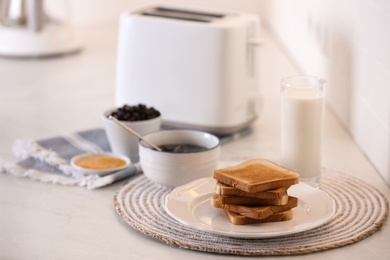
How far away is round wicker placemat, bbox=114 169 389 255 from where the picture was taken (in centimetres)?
120

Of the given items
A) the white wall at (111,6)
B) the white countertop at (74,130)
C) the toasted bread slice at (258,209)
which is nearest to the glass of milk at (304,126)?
the white countertop at (74,130)

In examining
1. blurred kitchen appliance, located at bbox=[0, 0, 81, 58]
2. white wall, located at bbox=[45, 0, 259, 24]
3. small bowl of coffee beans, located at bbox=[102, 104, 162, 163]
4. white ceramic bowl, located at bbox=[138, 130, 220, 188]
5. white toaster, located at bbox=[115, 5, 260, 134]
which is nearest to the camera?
white ceramic bowl, located at bbox=[138, 130, 220, 188]

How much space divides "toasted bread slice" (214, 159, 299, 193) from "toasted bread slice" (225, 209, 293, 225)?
4 cm

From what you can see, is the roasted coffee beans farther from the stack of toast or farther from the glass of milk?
the stack of toast

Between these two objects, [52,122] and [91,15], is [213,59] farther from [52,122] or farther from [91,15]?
[91,15]

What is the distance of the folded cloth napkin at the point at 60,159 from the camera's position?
149 centimetres

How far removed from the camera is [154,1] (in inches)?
116

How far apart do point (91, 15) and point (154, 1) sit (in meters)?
0.23

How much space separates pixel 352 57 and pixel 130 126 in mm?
479

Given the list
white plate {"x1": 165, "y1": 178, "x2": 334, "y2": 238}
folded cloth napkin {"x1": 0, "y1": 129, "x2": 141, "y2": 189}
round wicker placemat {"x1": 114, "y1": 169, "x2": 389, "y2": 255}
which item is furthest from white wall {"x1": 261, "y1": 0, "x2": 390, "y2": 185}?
folded cloth napkin {"x1": 0, "y1": 129, "x2": 141, "y2": 189}

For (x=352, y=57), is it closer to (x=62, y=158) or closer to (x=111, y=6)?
(x=62, y=158)

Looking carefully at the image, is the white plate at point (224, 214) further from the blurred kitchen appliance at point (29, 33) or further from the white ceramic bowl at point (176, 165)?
the blurred kitchen appliance at point (29, 33)

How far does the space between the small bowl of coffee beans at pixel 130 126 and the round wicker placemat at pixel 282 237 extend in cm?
12

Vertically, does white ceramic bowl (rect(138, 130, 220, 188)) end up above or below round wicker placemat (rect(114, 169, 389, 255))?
above
